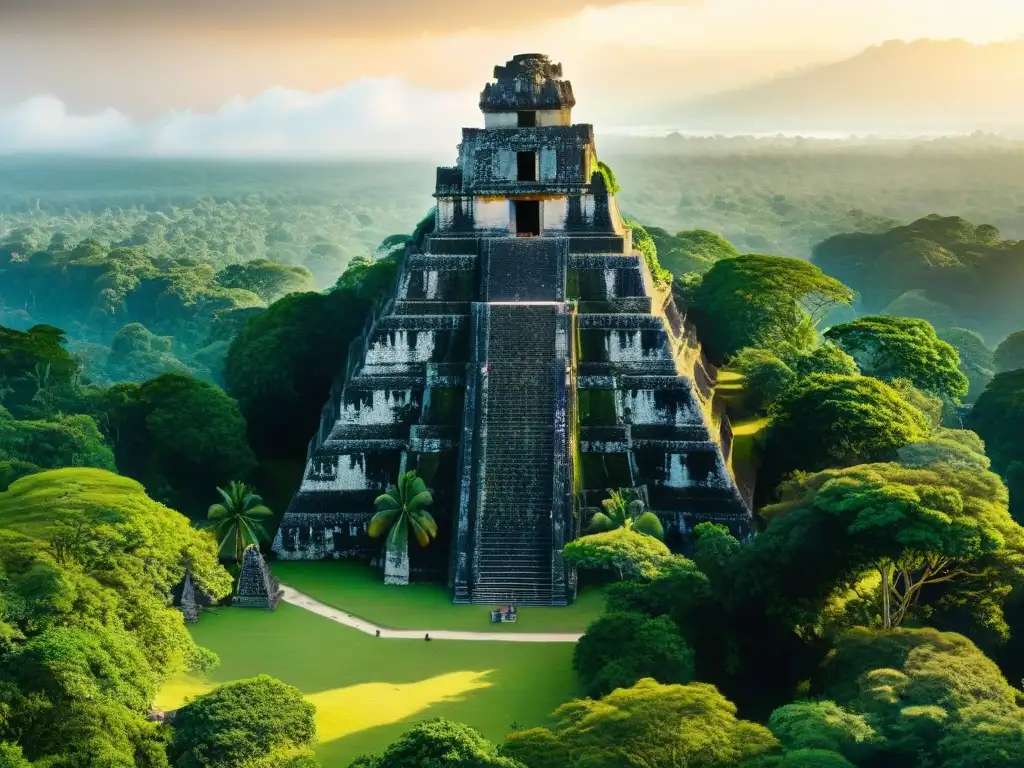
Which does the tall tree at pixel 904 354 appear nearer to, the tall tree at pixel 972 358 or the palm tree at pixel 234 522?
the tall tree at pixel 972 358

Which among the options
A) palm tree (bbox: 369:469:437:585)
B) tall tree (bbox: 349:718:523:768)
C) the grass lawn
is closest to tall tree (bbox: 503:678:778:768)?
tall tree (bbox: 349:718:523:768)

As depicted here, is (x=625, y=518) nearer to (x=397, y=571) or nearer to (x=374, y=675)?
(x=397, y=571)

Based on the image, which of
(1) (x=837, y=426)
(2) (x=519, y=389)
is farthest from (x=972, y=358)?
(2) (x=519, y=389)

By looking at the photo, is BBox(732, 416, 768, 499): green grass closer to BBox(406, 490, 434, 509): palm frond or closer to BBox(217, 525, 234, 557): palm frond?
BBox(406, 490, 434, 509): palm frond

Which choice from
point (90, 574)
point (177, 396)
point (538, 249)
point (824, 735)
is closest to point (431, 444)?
point (538, 249)

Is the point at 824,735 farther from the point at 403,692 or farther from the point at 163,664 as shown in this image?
the point at 163,664
